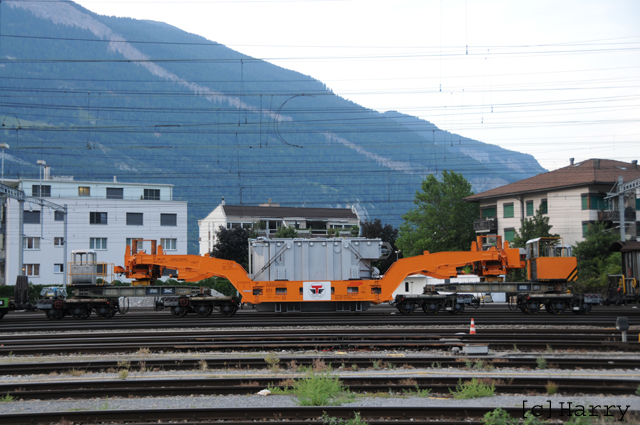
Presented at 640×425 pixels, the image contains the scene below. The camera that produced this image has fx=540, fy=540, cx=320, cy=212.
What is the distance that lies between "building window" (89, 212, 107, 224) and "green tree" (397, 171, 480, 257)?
37.3 meters

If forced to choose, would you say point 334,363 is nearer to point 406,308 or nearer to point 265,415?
point 265,415

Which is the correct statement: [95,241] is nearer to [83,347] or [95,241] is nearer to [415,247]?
[415,247]

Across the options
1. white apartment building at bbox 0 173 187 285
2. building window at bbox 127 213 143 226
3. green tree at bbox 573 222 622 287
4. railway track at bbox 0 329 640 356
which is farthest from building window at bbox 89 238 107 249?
green tree at bbox 573 222 622 287

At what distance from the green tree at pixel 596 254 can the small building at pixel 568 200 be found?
3.45 metres

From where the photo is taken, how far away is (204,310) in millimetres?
27609

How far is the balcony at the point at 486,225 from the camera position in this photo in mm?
64812

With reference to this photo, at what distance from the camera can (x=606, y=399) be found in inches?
392

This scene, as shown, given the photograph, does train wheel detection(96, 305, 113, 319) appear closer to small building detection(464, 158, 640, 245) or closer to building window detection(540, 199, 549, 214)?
building window detection(540, 199, 549, 214)

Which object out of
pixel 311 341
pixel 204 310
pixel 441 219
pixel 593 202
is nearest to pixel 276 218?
pixel 441 219

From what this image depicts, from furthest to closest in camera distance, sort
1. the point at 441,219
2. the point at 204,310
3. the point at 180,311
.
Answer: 1. the point at 441,219
2. the point at 180,311
3. the point at 204,310

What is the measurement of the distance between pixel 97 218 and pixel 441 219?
43.8 metres

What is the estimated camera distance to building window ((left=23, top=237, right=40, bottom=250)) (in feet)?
205

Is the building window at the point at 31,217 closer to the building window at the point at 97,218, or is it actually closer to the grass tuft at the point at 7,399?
the building window at the point at 97,218

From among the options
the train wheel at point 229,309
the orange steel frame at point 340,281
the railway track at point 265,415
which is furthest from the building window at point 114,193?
the railway track at point 265,415
